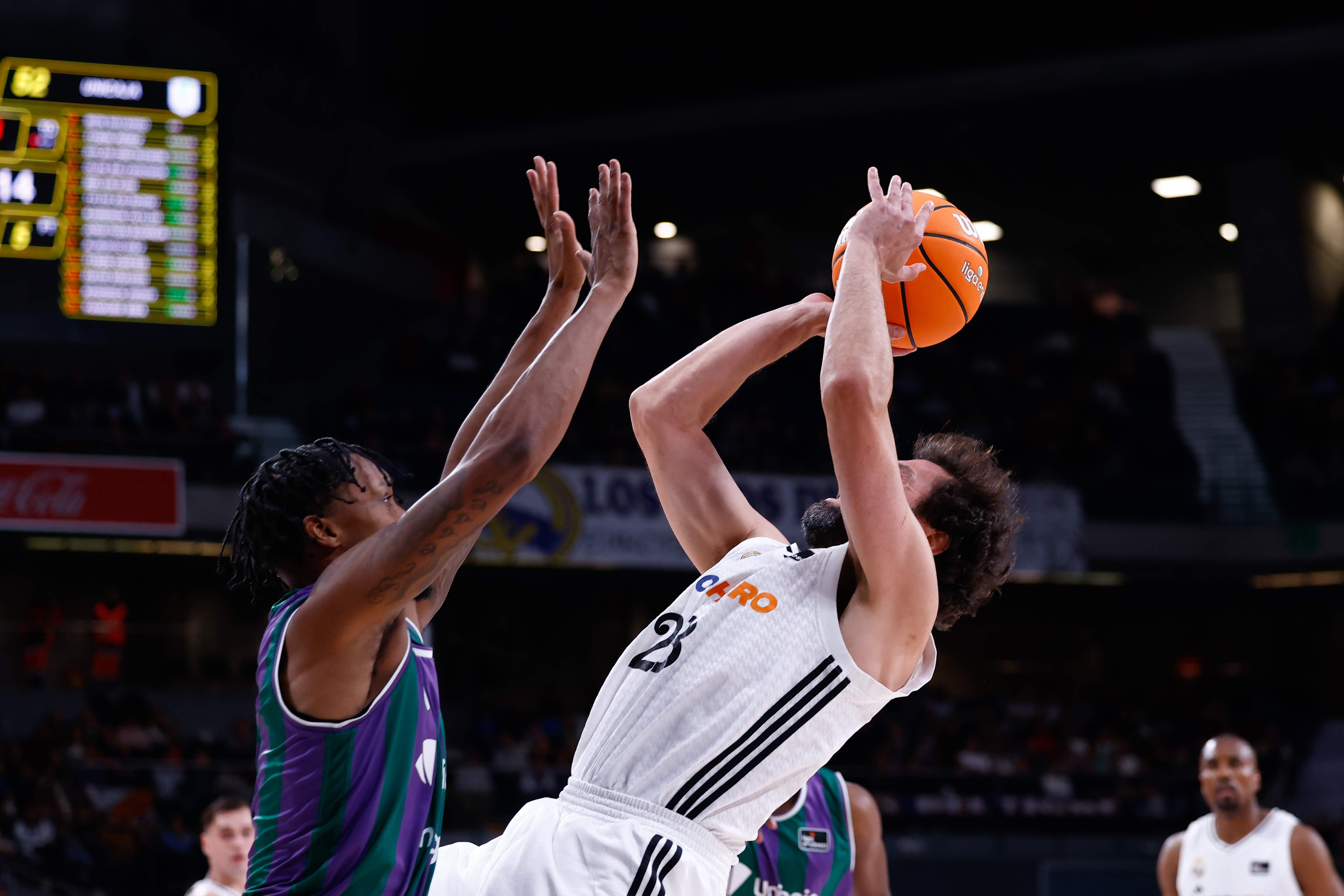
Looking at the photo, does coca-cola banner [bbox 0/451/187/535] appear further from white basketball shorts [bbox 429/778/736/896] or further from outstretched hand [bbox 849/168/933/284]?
outstretched hand [bbox 849/168/933/284]

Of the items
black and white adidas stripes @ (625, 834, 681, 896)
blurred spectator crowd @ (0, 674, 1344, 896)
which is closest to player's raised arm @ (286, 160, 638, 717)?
black and white adidas stripes @ (625, 834, 681, 896)

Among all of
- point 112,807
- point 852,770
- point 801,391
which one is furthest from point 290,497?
point 801,391

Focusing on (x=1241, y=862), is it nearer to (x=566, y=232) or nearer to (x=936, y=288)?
(x=936, y=288)

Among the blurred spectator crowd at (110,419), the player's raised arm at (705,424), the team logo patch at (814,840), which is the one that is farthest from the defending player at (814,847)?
the blurred spectator crowd at (110,419)

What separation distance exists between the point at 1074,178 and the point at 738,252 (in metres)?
5.59

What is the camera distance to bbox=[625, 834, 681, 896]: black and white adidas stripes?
8.79ft

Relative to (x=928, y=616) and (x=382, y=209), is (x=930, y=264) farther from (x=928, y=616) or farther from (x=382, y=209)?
(x=382, y=209)

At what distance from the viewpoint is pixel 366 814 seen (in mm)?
2465

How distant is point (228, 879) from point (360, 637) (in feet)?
11.7

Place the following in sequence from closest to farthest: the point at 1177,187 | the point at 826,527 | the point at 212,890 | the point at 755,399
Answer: the point at 826,527, the point at 212,890, the point at 755,399, the point at 1177,187

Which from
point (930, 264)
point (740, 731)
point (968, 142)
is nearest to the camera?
point (740, 731)

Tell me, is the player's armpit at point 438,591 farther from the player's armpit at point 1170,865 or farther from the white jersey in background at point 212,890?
the player's armpit at point 1170,865

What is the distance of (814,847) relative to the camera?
18.1 feet

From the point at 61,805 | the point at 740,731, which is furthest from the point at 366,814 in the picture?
the point at 61,805
